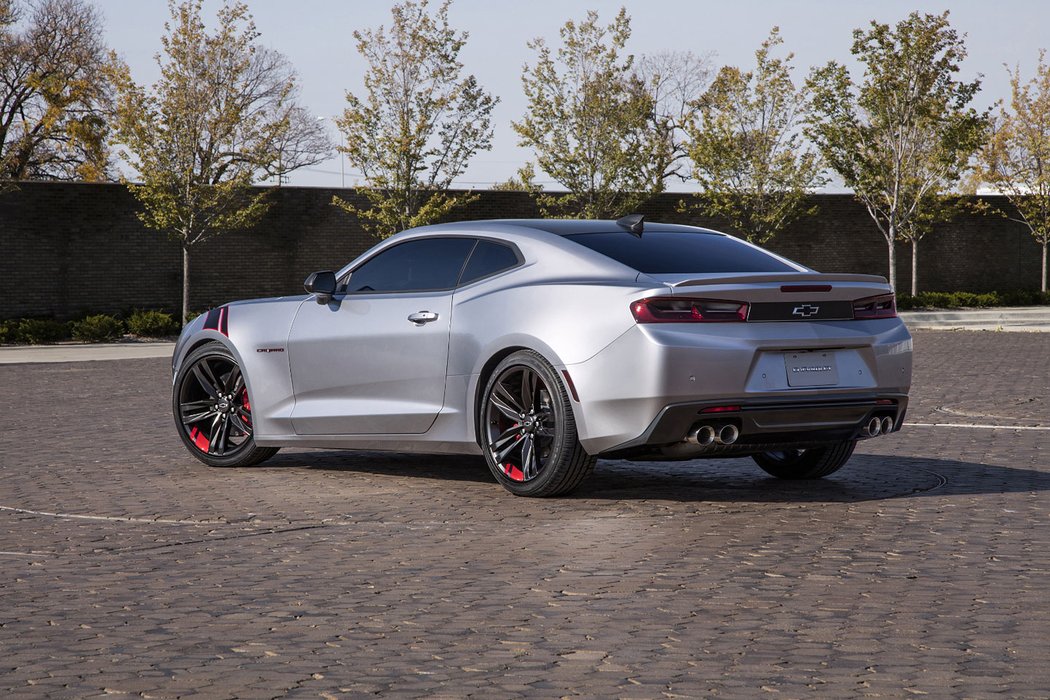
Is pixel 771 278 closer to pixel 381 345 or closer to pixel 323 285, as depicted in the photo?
pixel 381 345

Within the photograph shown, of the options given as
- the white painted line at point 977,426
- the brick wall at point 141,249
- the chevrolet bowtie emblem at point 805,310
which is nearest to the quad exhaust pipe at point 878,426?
the chevrolet bowtie emblem at point 805,310

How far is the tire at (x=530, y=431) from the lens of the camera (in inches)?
301

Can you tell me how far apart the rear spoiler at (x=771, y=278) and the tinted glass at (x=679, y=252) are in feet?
1.24

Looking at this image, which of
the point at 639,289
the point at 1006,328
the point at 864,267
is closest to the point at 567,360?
the point at 639,289

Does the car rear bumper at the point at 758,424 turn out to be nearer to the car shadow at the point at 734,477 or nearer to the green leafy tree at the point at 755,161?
the car shadow at the point at 734,477

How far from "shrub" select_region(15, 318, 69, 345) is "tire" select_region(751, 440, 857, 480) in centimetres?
2145

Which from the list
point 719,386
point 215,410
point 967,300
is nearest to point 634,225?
point 719,386

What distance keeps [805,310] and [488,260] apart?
194cm

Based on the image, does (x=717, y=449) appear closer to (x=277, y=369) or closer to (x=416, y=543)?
(x=416, y=543)

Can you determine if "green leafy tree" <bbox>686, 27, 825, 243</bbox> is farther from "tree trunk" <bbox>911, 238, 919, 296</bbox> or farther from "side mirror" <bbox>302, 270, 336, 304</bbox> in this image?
"side mirror" <bbox>302, 270, 336, 304</bbox>

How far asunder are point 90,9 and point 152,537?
46478 mm

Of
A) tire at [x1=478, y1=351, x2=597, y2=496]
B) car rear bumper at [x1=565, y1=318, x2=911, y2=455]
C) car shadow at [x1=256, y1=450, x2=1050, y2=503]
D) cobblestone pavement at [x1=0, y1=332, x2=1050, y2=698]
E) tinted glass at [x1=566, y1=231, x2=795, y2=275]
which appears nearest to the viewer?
cobblestone pavement at [x1=0, y1=332, x2=1050, y2=698]

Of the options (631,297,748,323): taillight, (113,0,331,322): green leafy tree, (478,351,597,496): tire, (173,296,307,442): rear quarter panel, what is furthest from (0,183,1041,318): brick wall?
(631,297,748,323): taillight

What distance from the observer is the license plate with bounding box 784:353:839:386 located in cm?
752
